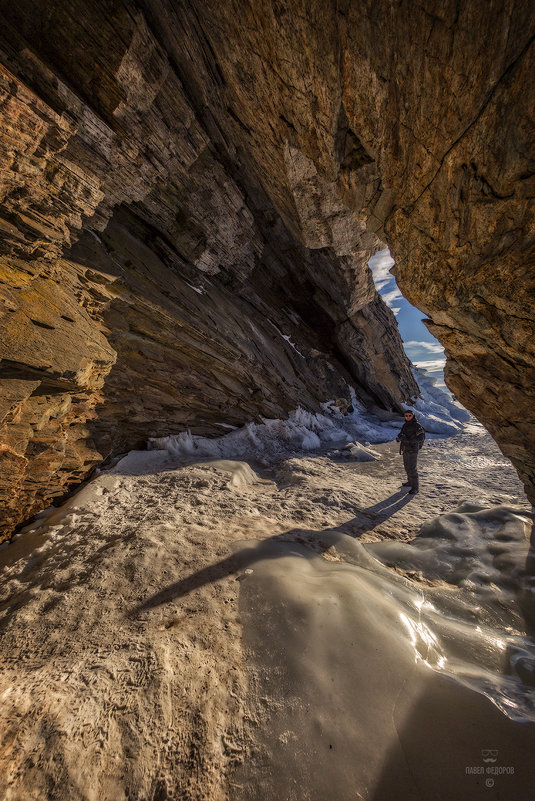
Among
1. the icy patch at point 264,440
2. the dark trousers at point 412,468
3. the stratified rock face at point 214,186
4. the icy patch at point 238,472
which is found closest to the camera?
the stratified rock face at point 214,186

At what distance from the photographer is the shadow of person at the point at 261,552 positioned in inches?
123

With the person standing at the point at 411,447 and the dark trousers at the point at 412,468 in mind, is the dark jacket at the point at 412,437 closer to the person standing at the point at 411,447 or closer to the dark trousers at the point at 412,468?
the person standing at the point at 411,447

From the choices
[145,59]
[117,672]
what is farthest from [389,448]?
[145,59]

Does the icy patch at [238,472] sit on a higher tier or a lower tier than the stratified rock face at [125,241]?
lower

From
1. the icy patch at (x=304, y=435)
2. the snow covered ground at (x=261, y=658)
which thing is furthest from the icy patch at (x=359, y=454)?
the snow covered ground at (x=261, y=658)

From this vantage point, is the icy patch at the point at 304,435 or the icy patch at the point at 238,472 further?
the icy patch at the point at 304,435

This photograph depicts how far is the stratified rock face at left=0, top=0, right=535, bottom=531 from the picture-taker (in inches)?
128

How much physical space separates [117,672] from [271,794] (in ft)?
4.89

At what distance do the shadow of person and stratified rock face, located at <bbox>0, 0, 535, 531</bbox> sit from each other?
3.47 metres

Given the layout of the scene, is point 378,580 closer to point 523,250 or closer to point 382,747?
point 382,747

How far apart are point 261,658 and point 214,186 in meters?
13.6

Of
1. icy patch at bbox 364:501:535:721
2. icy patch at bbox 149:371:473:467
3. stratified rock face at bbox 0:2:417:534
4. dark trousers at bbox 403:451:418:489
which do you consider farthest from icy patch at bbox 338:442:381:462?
icy patch at bbox 364:501:535:721

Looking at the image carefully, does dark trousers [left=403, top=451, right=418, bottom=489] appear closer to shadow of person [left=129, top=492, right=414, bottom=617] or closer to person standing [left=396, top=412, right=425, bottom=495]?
person standing [left=396, top=412, right=425, bottom=495]

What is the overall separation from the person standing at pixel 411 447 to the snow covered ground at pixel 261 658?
2101mm
